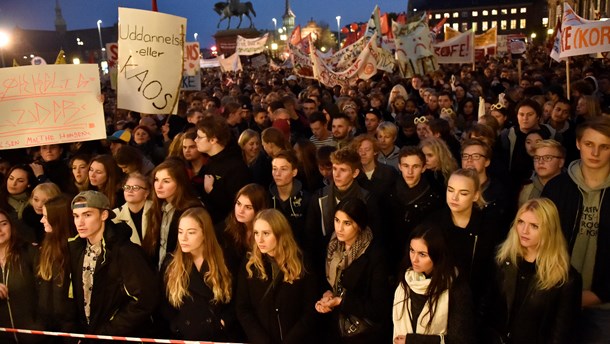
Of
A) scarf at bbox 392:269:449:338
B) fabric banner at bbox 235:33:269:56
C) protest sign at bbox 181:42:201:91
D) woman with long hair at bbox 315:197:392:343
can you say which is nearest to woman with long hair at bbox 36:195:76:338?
woman with long hair at bbox 315:197:392:343

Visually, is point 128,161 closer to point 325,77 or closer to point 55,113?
point 55,113

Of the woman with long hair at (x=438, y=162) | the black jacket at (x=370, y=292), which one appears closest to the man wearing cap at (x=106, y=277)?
the black jacket at (x=370, y=292)

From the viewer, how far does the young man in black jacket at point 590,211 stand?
3.94 meters

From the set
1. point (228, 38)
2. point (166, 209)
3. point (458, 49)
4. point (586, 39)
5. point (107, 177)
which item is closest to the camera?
point (166, 209)

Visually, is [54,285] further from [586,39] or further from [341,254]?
[586,39]

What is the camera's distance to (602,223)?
3.95m

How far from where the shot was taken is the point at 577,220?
4051 mm

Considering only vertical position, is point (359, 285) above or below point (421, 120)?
below

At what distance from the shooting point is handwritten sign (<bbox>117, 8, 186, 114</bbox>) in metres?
6.97

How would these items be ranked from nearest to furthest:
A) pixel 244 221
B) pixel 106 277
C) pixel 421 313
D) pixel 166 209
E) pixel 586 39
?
pixel 421 313 < pixel 106 277 < pixel 244 221 < pixel 166 209 < pixel 586 39

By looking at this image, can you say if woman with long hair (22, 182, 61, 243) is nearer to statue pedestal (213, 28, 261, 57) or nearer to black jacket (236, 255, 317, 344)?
black jacket (236, 255, 317, 344)

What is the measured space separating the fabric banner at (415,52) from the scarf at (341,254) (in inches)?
432

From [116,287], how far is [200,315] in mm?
628

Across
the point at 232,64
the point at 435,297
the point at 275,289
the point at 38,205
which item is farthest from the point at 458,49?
the point at 435,297
